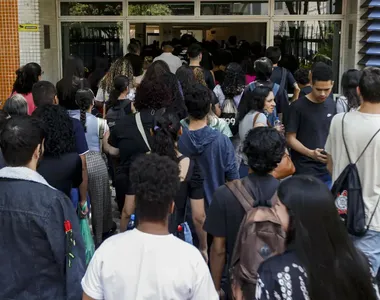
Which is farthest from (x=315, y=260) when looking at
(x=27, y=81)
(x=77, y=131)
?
(x=27, y=81)

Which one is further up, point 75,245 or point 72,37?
point 72,37

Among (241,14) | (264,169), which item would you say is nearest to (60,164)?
(264,169)

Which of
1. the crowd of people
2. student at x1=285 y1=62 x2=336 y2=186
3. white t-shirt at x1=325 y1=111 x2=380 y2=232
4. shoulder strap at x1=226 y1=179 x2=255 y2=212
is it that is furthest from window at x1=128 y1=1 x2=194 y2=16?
shoulder strap at x1=226 y1=179 x2=255 y2=212

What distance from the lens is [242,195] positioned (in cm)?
325

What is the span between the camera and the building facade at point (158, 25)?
8.82 metres

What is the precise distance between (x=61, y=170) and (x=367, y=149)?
81.1 inches

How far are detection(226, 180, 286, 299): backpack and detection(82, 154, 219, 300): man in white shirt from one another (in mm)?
390

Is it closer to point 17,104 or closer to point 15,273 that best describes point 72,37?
point 17,104

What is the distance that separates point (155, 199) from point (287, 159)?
1.99 m

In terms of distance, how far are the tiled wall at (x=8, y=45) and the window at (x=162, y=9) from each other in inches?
81.1

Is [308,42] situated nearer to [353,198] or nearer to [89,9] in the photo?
[89,9]

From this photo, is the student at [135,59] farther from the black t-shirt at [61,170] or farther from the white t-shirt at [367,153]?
the white t-shirt at [367,153]

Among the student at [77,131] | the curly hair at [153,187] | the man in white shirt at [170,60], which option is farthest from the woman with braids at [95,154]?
the man in white shirt at [170,60]

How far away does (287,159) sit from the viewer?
4.29m
